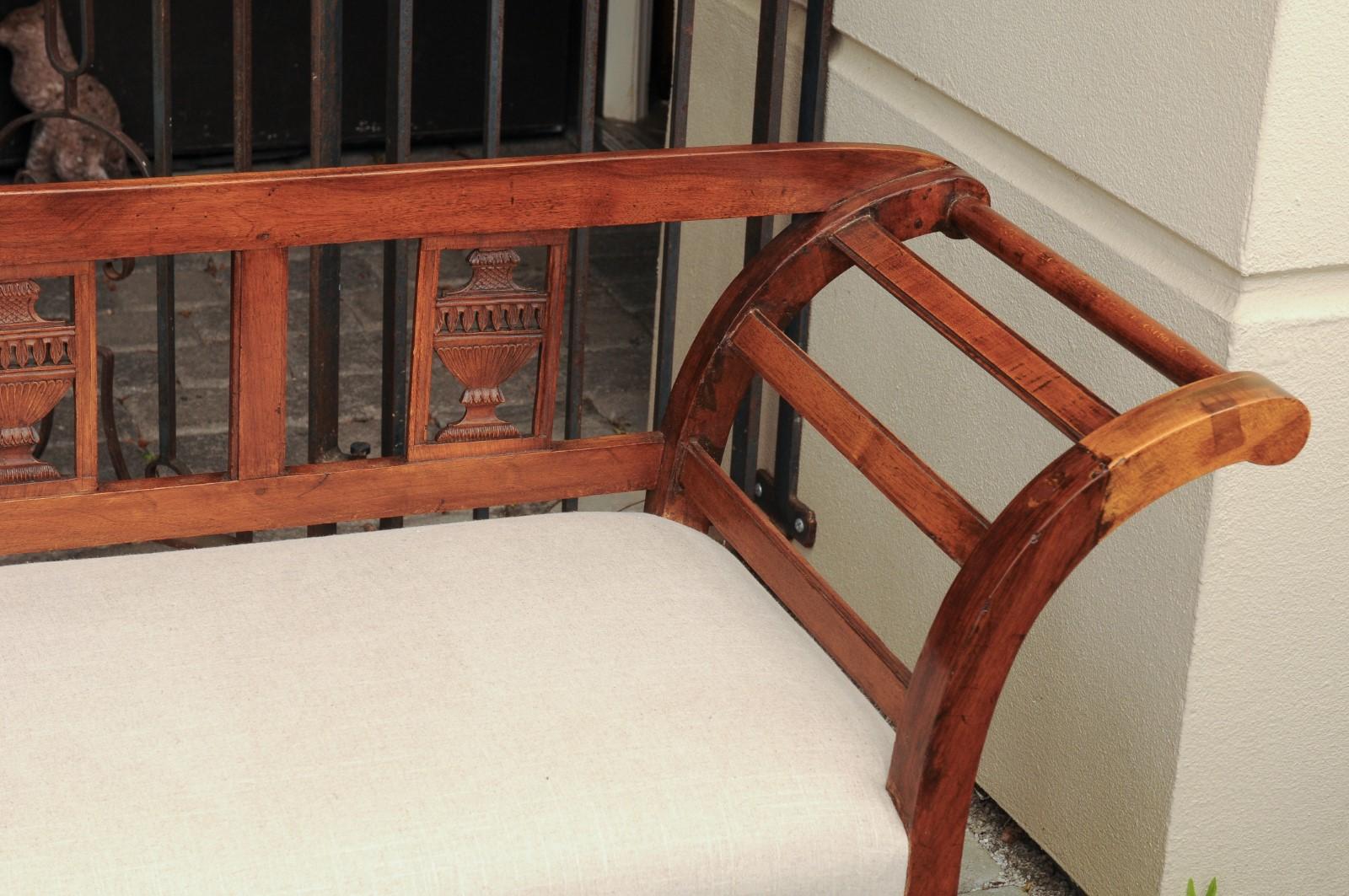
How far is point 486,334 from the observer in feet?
5.39

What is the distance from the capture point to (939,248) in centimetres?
209

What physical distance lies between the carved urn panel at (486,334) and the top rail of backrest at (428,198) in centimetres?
9

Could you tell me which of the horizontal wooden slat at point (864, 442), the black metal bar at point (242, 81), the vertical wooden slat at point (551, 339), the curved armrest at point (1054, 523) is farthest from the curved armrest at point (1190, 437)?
the black metal bar at point (242, 81)

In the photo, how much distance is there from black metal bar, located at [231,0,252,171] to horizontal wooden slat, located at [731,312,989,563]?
0.61m

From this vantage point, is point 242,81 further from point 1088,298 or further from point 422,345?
point 1088,298

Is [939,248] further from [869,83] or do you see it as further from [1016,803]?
[1016,803]

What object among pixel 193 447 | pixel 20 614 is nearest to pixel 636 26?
pixel 193 447

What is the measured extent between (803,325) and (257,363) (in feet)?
3.04

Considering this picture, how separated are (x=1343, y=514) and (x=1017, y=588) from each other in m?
0.72

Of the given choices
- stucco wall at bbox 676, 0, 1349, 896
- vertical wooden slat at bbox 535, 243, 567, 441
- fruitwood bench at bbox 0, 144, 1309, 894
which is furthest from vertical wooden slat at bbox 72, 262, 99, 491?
stucco wall at bbox 676, 0, 1349, 896

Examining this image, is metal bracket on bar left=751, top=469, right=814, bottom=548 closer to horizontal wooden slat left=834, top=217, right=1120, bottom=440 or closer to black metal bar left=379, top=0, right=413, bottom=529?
black metal bar left=379, top=0, right=413, bottom=529

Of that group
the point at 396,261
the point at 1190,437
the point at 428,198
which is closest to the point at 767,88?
the point at 396,261

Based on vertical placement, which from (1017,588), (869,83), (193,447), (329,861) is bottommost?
(193,447)

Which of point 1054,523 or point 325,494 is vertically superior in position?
point 1054,523
